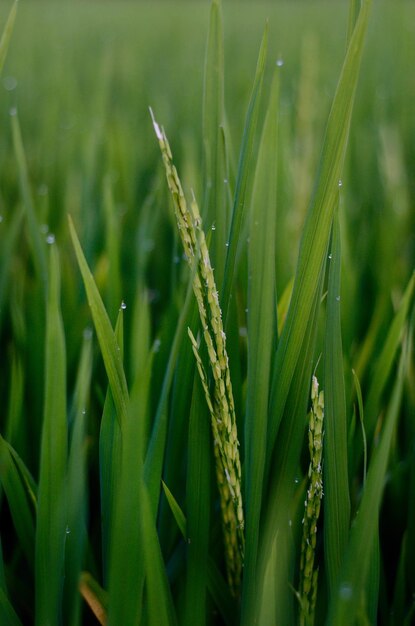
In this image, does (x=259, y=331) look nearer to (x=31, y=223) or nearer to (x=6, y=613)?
(x=6, y=613)

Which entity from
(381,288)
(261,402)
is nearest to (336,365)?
(261,402)

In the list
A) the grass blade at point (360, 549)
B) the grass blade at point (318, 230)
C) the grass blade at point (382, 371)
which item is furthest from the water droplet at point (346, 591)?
the grass blade at point (382, 371)

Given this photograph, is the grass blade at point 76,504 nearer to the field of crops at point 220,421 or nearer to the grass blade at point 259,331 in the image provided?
the field of crops at point 220,421

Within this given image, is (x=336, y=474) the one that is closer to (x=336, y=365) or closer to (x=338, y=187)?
(x=336, y=365)

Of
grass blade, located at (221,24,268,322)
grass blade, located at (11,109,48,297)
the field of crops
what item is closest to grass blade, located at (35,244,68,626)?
the field of crops

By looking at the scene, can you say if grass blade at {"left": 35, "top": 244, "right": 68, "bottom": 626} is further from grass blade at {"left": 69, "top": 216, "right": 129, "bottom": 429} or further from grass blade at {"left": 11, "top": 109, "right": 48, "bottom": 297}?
grass blade at {"left": 11, "top": 109, "right": 48, "bottom": 297}

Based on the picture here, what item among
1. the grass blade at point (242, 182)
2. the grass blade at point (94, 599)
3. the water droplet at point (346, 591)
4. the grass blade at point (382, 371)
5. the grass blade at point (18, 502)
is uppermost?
the grass blade at point (242, 182)

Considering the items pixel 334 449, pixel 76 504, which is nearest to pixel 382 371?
pixel 334 449
